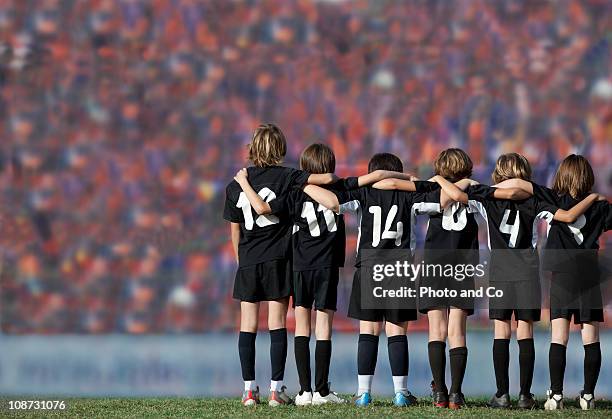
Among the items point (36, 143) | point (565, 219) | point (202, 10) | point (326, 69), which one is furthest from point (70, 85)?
point (565, 219)

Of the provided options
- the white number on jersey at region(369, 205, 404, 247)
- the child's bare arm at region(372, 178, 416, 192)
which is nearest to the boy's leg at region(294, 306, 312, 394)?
the white number on jersey at region(369, 205, 404, 247)

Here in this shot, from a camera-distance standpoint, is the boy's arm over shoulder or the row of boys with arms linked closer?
the row of boys with arms linked

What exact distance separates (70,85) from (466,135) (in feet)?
10.3

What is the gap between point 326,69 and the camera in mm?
8945

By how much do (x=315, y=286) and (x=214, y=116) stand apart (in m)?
3.52

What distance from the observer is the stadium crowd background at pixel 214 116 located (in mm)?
8867

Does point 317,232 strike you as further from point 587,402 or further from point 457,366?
point 587,402

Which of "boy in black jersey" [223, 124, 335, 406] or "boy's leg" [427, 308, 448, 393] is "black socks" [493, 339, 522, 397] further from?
"boy in black jersey" [223, 124, 335, 406]

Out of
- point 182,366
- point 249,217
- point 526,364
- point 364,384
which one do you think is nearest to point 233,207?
point 249,217

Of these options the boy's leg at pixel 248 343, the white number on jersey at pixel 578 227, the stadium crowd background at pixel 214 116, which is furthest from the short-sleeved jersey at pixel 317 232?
the stadium crowd background at pixel 214 116

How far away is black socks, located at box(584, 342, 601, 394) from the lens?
5.59 meters

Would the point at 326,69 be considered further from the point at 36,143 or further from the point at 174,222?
the point at 36,143

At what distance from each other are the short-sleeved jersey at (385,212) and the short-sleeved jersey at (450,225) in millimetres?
38

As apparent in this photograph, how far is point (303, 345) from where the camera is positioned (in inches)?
224
